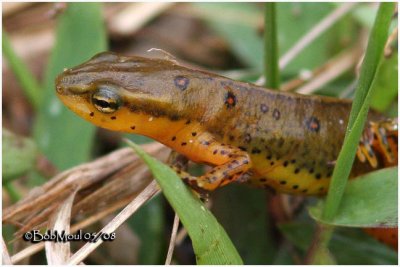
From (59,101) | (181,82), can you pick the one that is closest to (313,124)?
(181,82)

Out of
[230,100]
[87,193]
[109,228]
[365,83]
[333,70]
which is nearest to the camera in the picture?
[365,83]

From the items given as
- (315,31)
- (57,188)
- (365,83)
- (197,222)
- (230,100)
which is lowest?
(57,188)

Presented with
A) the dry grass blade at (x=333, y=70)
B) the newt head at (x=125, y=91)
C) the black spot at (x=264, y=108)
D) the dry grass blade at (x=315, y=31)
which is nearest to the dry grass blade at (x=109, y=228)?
the newt head at (x=125, y=91)

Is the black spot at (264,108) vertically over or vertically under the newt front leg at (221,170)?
over

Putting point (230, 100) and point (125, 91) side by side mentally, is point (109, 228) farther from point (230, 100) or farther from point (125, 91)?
point (230, 100)

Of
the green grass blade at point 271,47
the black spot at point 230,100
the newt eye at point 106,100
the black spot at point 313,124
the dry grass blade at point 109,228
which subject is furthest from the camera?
the green grass blade at point 271,47

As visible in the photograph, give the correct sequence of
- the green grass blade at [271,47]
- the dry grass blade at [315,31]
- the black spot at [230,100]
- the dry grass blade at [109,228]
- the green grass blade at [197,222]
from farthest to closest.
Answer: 1. the dry grass blade at [315,31]
2. the green grass blade at [271,47]
3. the black spot at [230,100]
4. the dry grass blade at [109,228]
5. the green grass blade at [197,222]

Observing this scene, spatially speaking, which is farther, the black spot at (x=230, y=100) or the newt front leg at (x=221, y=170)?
the black spot at (x=230, y=100)

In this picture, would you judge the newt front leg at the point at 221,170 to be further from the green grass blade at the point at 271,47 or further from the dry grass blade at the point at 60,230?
the green grass blade at the point at 271,47

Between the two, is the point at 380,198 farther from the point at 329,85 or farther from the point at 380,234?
the point at 329,85
